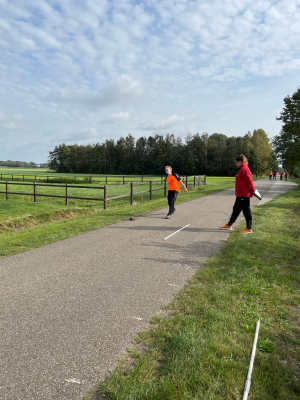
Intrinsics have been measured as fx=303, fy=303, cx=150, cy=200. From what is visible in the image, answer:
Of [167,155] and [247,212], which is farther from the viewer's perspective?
[167,155]

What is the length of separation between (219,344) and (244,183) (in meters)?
6.20

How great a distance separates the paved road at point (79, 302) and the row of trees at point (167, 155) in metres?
74.6

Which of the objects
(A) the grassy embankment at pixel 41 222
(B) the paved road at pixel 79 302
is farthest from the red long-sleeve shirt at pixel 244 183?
(A) the grassy embankment at pixel 41 222

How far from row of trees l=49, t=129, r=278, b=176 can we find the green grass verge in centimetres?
7572

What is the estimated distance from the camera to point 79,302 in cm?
377

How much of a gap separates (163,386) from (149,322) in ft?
3.42

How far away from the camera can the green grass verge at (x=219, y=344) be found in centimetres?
227

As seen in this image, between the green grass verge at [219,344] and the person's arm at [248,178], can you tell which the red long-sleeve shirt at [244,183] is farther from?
the green grass verge at [219,344]

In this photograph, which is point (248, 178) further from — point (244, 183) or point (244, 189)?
point (244, 189)

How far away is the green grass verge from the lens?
2273mm

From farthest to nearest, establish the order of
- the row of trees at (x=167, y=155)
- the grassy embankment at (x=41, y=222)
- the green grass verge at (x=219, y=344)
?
the row of trees at (x=167, y=155) → the grassy embankment at (x=41, y=222) → the green grass verge at (x=219, y=344)

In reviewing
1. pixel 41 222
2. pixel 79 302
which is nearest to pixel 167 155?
pixel 41 222

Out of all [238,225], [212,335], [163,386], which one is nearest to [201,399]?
[163,386]

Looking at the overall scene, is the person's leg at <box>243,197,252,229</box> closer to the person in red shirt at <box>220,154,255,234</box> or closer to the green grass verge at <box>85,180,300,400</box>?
the person in red shirt at <box>220,154,255,234</box>
